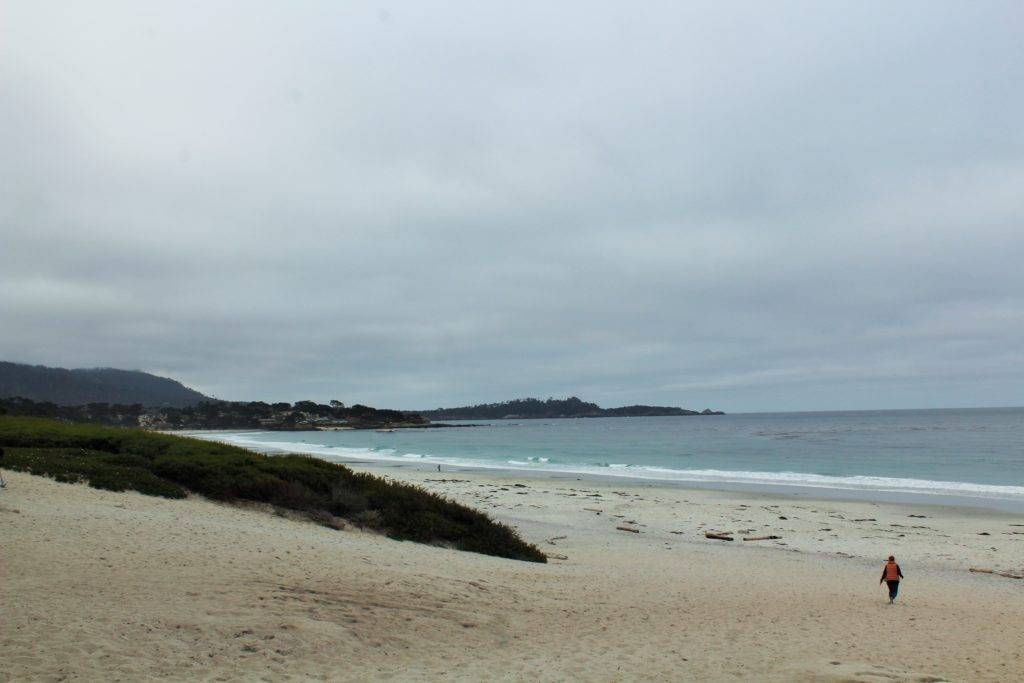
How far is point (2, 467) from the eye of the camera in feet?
52.4

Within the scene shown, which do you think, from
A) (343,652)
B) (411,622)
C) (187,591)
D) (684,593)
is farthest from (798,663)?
(187,591)

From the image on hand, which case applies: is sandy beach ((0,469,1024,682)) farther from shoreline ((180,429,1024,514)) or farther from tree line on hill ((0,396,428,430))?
tree line on hill ((0,396,428,430))

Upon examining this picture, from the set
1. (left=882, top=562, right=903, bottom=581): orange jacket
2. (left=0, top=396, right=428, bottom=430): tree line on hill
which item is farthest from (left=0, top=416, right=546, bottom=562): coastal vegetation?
(left=0, top=396, right=428, bottom=430): tree line on hill

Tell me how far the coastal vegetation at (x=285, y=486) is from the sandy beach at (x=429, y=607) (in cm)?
77

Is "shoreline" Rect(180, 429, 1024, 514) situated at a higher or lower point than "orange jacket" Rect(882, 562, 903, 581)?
lower

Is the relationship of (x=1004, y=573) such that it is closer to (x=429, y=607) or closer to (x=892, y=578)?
(x=892, y=578)

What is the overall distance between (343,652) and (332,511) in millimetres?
9387

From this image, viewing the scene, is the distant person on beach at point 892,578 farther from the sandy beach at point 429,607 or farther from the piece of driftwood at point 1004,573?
the piece of driftwood at point 1004,573

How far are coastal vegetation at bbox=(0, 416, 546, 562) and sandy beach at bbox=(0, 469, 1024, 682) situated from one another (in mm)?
Result: 774

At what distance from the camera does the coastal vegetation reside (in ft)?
52.5

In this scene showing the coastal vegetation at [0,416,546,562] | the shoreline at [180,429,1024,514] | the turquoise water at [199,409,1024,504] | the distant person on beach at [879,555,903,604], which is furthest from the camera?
the turquoise water at [199,409,1024,504]

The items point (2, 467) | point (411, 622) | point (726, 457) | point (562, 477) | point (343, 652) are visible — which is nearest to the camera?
point (343, 652)

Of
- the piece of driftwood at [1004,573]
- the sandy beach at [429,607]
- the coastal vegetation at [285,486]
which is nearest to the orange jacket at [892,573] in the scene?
the sandy beach at [429,607]

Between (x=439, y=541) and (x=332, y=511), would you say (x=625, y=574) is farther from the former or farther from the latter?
(x=332, y=511)
